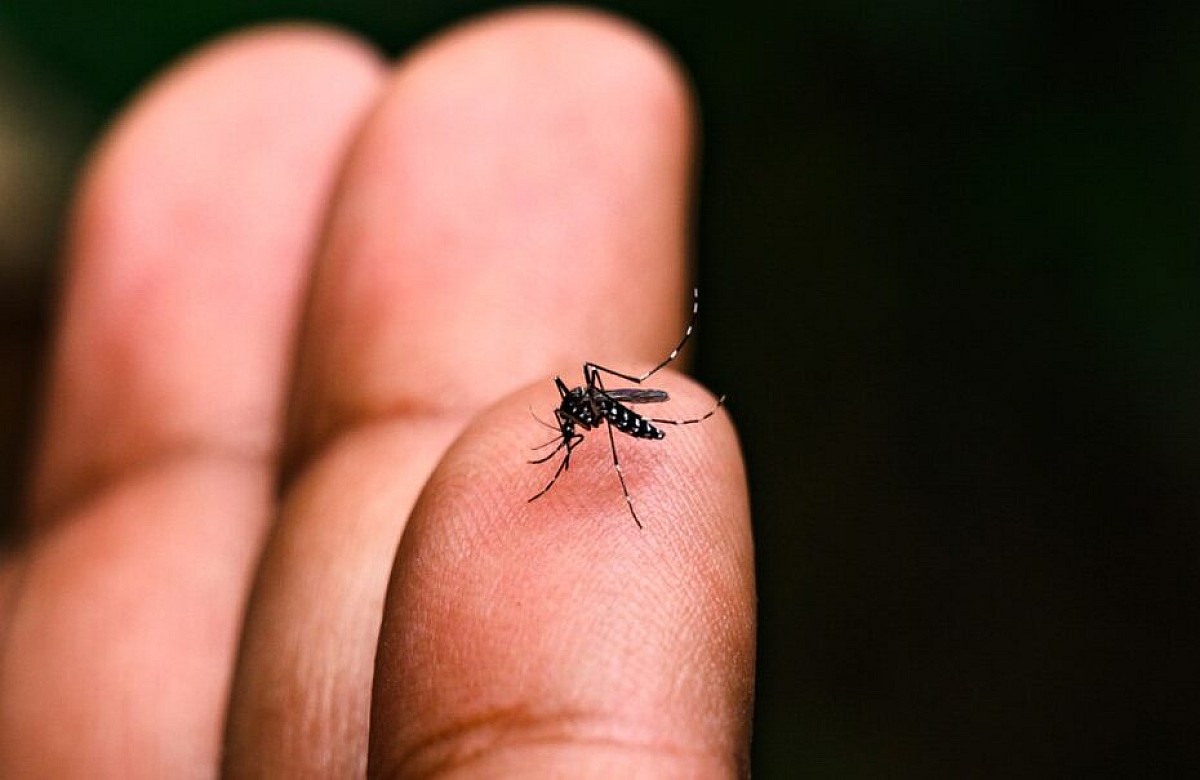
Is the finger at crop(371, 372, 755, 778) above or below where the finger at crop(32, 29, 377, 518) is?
below

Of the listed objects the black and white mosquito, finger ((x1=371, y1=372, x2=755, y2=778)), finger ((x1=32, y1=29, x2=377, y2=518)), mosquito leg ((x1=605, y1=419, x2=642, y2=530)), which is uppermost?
finger ((x1=32, y1=29, x2=377, y2=518))

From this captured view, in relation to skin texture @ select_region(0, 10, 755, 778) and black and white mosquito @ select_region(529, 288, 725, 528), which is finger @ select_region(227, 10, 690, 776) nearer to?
skin texture @ select_region(0, 10, 755, 778)

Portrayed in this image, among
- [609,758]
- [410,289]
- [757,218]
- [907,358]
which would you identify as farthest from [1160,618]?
[609,758]

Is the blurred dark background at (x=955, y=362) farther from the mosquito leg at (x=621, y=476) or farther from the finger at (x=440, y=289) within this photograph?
the mosquito leg at (x=621, y=476)

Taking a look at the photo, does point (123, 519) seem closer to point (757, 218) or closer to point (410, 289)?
point (410, 289)

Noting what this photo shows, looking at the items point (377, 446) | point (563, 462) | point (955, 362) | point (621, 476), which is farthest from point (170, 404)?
point (955, 362)

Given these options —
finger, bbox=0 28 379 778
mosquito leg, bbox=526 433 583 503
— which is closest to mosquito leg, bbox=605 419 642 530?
mosquito leg, bbox=526 433 583 503

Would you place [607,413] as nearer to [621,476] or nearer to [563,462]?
[563,462]
